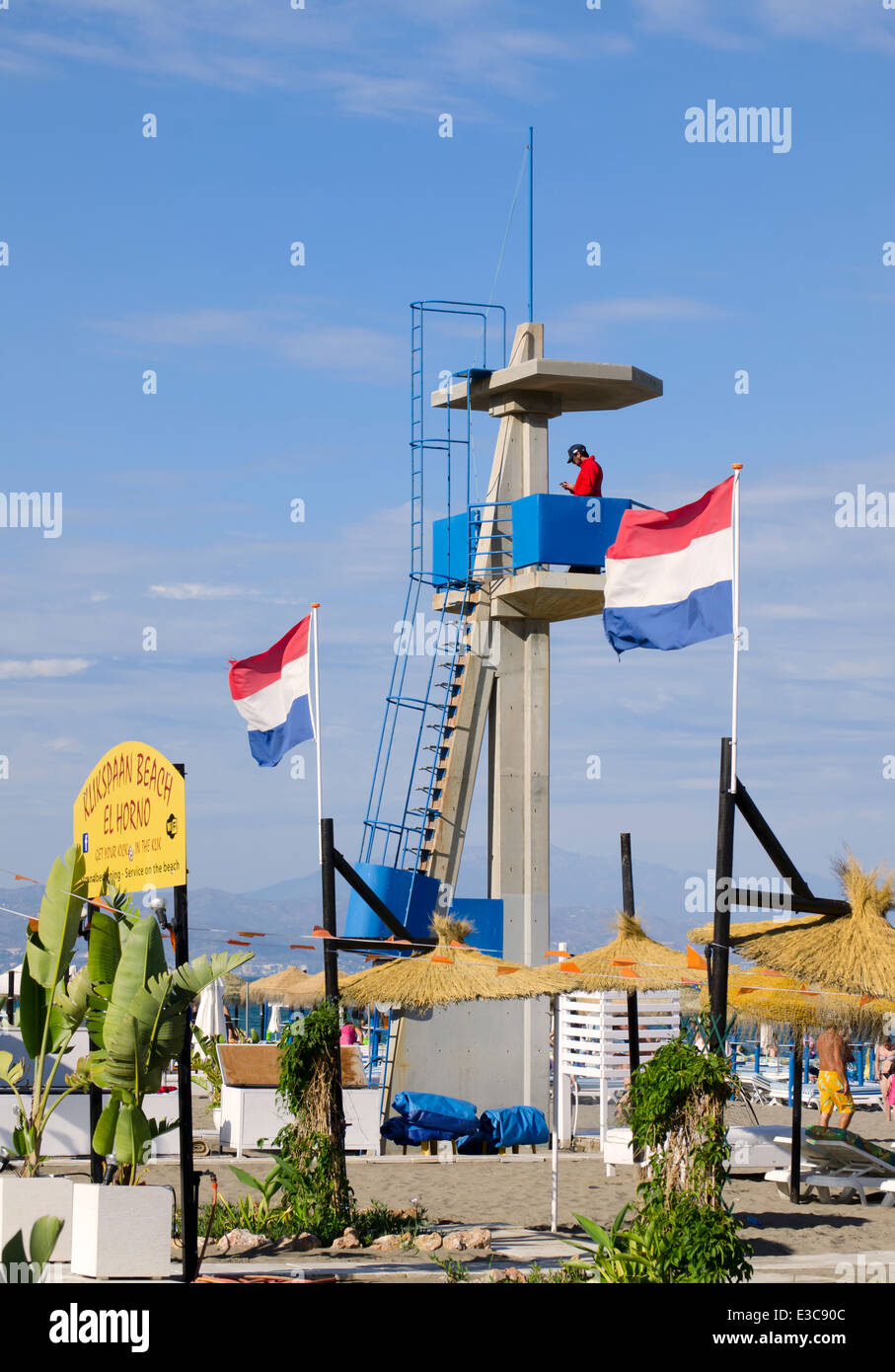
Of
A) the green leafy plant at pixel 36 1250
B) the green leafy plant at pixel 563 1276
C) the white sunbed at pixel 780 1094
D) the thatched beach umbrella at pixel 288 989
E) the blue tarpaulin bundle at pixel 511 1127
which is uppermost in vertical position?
the thatched beach umbrella at pixel 288 989

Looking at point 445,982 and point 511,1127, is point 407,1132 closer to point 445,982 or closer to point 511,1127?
point 511,1127

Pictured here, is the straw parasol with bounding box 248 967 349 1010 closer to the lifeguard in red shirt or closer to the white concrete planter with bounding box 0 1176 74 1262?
the lifeguard in red shirt

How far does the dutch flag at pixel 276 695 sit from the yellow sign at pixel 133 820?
7.30ft

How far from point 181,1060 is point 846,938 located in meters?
6.14

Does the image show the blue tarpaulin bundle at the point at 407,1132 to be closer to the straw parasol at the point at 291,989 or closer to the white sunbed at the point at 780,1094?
the straw parasol at the point at 291,989

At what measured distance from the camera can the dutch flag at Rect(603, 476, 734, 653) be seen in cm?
1386

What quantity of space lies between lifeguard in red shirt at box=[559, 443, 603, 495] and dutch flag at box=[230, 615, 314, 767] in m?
8.73

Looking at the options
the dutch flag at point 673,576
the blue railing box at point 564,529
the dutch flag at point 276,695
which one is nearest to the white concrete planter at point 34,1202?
the dutch flag at point 276,695

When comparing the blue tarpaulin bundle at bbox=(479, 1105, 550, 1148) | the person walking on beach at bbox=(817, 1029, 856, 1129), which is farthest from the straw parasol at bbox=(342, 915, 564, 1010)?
the blue tarpaulin bundle at bbox=(479, 1105, 550, 1148)

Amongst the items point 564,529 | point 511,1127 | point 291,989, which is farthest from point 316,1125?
point 291,989

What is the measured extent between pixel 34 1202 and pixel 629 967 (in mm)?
6337

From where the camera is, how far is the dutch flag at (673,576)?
13.9 m
